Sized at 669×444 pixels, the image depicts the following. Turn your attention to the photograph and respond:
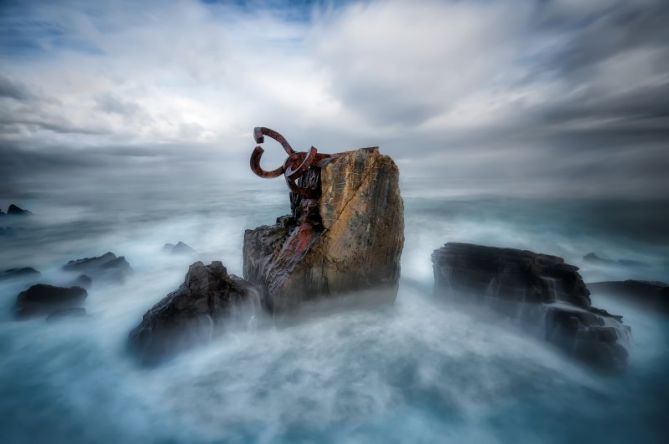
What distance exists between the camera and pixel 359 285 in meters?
6.90

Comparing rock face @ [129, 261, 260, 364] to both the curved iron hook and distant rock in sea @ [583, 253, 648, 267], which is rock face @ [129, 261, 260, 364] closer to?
the curved iron hook

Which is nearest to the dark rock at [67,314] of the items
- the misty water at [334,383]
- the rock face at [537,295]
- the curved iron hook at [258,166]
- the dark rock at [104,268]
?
the misty water at [334,383]

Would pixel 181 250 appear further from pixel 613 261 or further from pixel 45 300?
pixel 613 261

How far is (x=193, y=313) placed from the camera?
5.79 metres

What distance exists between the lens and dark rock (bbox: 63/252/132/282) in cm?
1085

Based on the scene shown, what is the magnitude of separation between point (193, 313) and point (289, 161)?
149 inches

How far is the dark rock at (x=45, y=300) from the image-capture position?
7844mm

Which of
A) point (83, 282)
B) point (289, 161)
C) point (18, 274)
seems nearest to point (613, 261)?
point (289, 161)

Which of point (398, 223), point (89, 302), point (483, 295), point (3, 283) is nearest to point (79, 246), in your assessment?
point (3, 283)

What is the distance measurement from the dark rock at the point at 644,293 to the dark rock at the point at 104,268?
16616 mm

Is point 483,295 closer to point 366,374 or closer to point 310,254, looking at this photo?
point 366,374

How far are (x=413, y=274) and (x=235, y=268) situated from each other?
771 cm

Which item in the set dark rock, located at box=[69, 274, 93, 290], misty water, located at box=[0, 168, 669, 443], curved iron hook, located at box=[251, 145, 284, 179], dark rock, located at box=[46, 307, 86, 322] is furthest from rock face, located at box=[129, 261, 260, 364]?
dark rock, located at box=[69, 274, 93, 290]

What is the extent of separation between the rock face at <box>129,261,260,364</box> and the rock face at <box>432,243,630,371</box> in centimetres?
544
